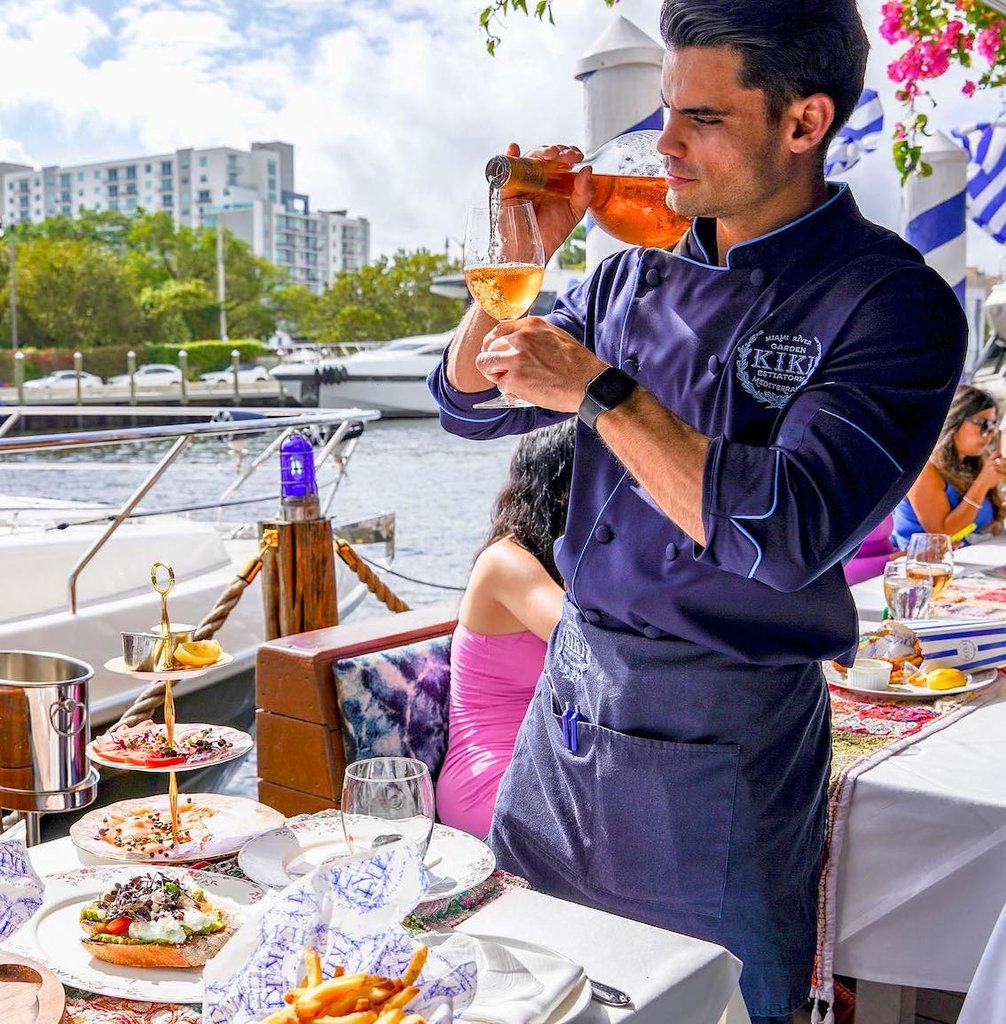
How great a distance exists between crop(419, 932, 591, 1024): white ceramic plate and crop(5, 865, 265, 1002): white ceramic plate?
0.74ft

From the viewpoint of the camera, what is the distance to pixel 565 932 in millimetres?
1213

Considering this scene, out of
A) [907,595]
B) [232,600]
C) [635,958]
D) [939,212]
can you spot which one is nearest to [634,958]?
[635,958]

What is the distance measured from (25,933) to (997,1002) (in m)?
1.20

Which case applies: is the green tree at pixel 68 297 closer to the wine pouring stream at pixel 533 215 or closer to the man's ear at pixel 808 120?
the wine pouring stream at pixel 533 215

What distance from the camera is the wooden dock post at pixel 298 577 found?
11.4 ft

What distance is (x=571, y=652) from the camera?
5.50 feet

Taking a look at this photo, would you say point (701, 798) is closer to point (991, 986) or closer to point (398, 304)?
point (991, 986)

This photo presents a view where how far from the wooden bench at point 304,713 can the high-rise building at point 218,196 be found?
373 feet

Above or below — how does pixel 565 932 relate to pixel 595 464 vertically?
below

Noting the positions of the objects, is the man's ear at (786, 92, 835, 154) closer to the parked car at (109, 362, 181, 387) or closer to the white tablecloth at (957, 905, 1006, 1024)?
the white tablecloth at (957, 905, 1006, 1024)

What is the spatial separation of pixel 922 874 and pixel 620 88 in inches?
88.1

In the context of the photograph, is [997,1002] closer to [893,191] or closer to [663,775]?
[663,775]

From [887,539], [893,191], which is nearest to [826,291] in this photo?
[887,539]

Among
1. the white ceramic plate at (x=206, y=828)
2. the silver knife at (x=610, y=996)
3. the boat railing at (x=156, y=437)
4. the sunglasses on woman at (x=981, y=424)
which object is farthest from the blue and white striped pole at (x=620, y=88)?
the silver knife at (x=610, y=996)
